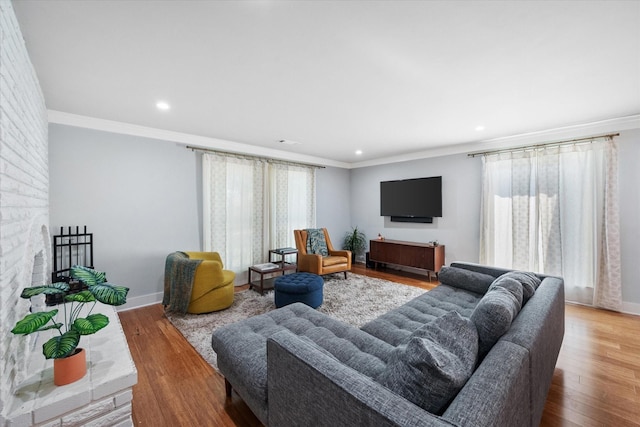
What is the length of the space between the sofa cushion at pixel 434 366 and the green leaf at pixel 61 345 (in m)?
1.51

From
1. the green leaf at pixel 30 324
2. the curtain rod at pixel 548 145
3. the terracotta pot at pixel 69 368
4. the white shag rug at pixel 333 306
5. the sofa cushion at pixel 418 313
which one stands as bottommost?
the white shag rug at pixel 333 306

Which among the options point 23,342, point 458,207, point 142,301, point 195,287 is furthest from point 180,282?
point 458,207

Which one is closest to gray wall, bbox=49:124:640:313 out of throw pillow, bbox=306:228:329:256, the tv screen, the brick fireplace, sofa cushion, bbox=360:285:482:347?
the tv screen

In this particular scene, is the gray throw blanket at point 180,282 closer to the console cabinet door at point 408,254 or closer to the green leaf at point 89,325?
the green leaf at point 89,325

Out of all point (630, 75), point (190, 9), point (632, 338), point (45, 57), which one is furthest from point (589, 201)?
point (45, 57)

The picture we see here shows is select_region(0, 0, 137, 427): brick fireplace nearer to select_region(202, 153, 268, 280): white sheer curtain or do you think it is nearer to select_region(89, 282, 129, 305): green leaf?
select_region(89, 282, 129, 305): green leaf

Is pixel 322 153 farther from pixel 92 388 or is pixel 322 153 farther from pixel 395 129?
pixel 92 388

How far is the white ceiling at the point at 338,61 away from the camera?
4.95 ft

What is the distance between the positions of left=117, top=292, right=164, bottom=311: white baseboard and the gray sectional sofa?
97.2 inches

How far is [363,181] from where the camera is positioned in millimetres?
6348

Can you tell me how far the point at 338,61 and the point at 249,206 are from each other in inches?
127

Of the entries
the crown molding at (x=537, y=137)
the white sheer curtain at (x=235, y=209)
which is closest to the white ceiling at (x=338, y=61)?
the crown molding at (x=537, y=137)

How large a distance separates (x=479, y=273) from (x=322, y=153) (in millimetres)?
3582

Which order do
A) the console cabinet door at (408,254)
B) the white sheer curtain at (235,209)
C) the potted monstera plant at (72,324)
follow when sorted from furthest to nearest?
1. the console cabinet door at (408,254)
2. the white sheer curtain at (235,209)
3. the potted monstera plant at (72,324)
